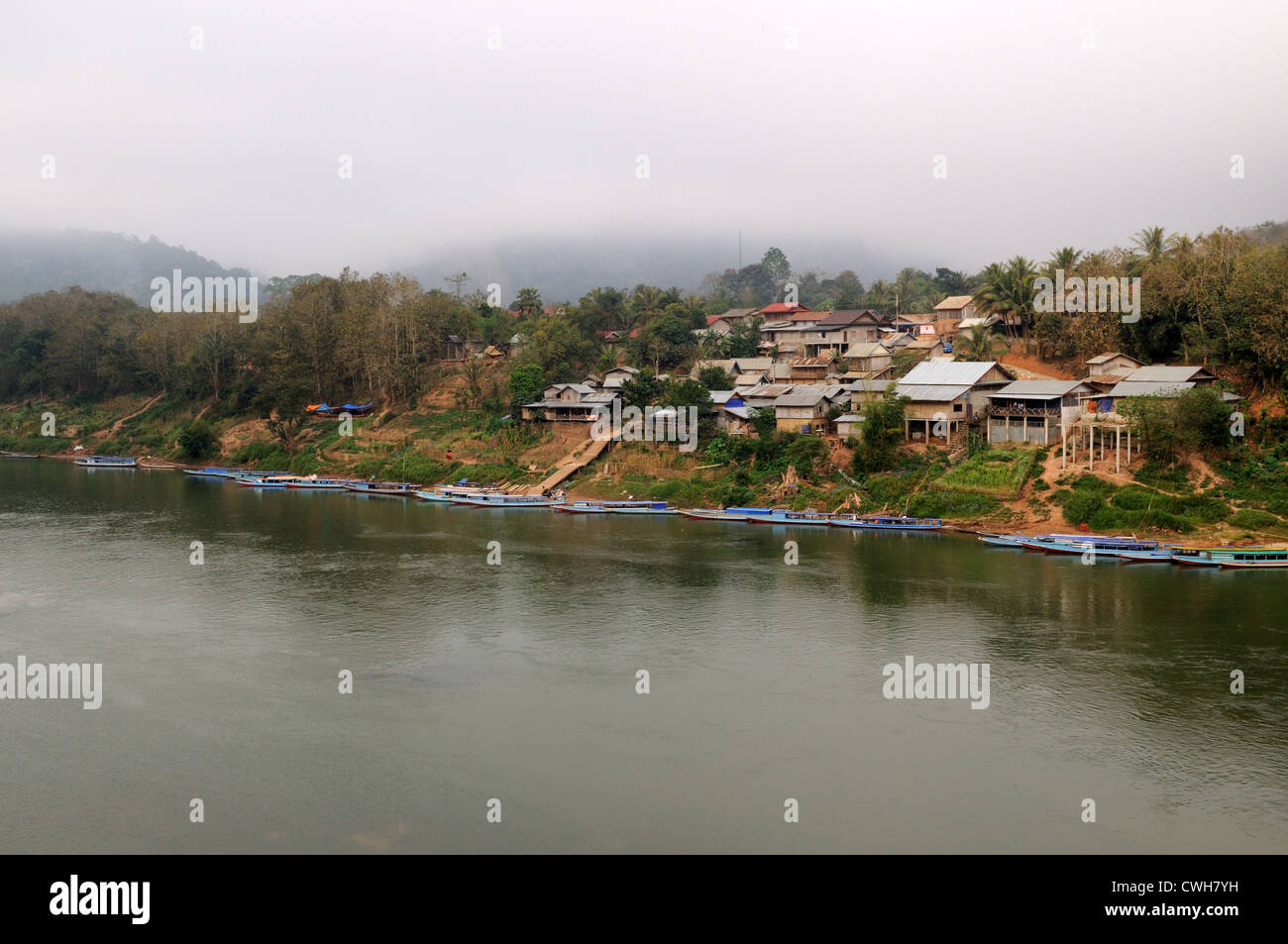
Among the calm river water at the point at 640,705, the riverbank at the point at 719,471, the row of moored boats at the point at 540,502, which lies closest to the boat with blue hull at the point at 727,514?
the row of moored boats at the point at 540,502

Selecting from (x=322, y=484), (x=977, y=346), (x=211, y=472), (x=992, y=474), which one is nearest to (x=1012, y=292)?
(x=977, y=346)

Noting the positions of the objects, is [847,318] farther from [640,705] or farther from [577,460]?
[640,705]

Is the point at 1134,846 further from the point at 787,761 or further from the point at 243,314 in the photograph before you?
the point at 243,314

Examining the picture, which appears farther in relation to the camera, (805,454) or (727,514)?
(805,454)

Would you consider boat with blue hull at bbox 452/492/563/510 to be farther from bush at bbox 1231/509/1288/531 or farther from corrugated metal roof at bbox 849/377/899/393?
bush at bbox 1231/509/1288/531

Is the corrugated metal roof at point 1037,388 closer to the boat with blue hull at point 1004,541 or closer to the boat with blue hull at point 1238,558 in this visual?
the boat with blue hull at point 1004,541

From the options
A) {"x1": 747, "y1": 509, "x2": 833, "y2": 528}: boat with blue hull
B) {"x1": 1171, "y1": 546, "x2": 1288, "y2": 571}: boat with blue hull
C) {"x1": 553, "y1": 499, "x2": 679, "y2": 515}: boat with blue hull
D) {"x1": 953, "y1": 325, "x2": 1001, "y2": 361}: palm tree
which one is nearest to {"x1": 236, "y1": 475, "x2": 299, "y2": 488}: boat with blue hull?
{"x1": 553, "y1": 499, "x2": 679, "y2": 515}: boat with blue hull
